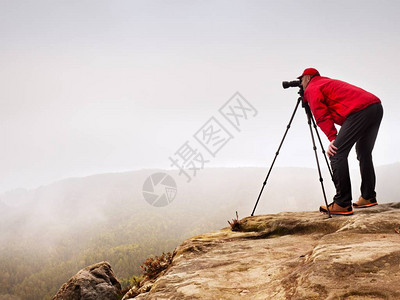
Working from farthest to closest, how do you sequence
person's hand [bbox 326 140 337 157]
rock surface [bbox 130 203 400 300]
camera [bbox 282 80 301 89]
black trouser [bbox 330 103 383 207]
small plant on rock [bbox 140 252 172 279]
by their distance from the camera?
camera [bbox 282 80 301 89] < small plant on rock [bbox 140 252 172 279] < person's hand [bbox 326 140 337 157] < black trouser [bbox 330 103 383 207] < rock surface [bbox 130 203 400 300]

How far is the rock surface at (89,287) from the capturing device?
942 centimetres

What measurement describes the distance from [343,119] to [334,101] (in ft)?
1.53

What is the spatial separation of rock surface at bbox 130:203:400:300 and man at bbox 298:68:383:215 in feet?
2.58

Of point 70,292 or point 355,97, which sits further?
point 70,292

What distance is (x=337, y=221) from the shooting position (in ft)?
17.4

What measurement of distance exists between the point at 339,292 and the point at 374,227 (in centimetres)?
279

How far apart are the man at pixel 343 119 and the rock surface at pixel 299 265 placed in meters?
0.79

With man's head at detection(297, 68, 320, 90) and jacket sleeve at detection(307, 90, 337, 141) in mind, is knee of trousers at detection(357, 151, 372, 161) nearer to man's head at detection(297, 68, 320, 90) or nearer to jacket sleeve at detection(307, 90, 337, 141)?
jacket sleeve at detection(307, 90, 337, 141)

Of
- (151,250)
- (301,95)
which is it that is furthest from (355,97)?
(151,250)

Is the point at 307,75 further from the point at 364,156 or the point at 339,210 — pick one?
the point at 339,210

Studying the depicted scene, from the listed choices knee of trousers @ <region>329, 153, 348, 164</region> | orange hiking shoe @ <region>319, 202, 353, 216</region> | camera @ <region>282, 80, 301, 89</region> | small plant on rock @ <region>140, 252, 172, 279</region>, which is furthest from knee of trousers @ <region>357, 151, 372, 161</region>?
small plant on rock @ <region>140, 252, 172, 279</region>

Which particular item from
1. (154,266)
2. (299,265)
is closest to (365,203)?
(299,265)

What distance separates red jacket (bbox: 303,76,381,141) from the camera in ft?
17.3

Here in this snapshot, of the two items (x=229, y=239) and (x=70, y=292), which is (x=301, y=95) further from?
(x=70, y=292)
